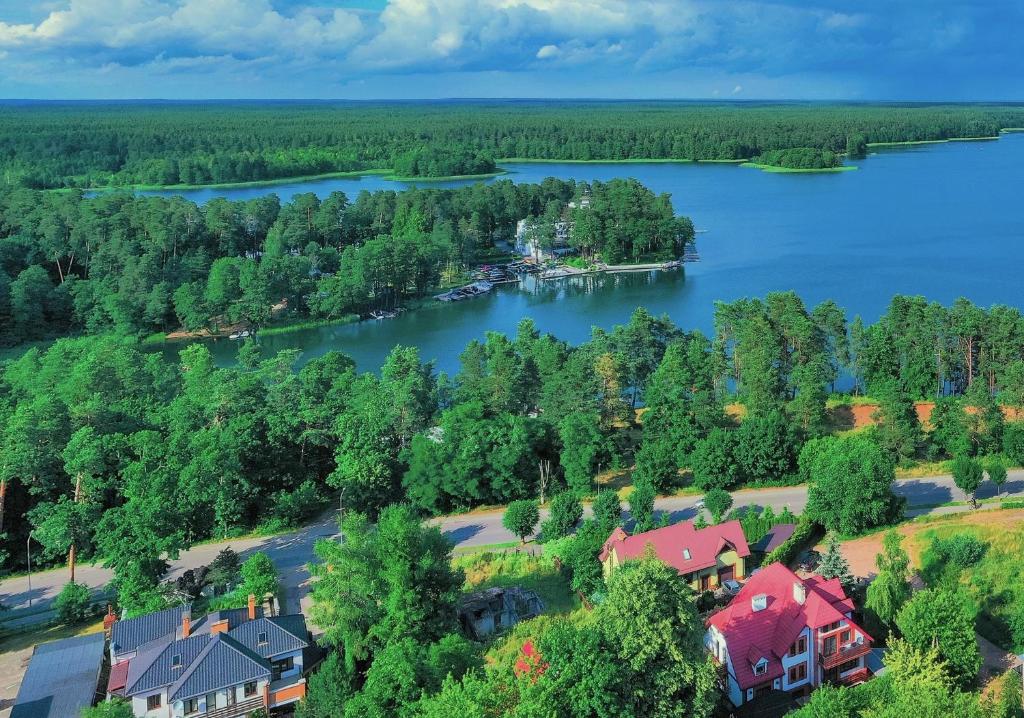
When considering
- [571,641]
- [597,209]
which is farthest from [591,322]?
[571,641]

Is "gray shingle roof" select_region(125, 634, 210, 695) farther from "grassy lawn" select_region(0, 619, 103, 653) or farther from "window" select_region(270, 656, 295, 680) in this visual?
"grassy lawn" select_region(0, 619, 103, 653)

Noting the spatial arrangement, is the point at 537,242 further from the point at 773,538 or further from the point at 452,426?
the point at 773,538

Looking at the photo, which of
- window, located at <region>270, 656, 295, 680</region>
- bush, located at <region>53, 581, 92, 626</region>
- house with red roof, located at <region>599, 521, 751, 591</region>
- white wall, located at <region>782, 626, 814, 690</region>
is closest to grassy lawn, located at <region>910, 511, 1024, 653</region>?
white wall, located at <region>782, 626, 814, 690</region>

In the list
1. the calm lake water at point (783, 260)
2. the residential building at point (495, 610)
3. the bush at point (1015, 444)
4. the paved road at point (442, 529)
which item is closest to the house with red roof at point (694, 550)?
the residential building at point (495, 610)

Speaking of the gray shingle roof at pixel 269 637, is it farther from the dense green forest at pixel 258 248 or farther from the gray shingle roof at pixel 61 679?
the dense green forest at pixel 258 248

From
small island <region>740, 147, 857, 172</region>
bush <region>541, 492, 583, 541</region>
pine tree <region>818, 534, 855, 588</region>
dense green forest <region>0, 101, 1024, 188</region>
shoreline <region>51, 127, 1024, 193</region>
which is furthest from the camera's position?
small island <region>740, 147, 857, 172</region>

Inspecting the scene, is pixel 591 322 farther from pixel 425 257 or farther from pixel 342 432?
pixel 342 432
